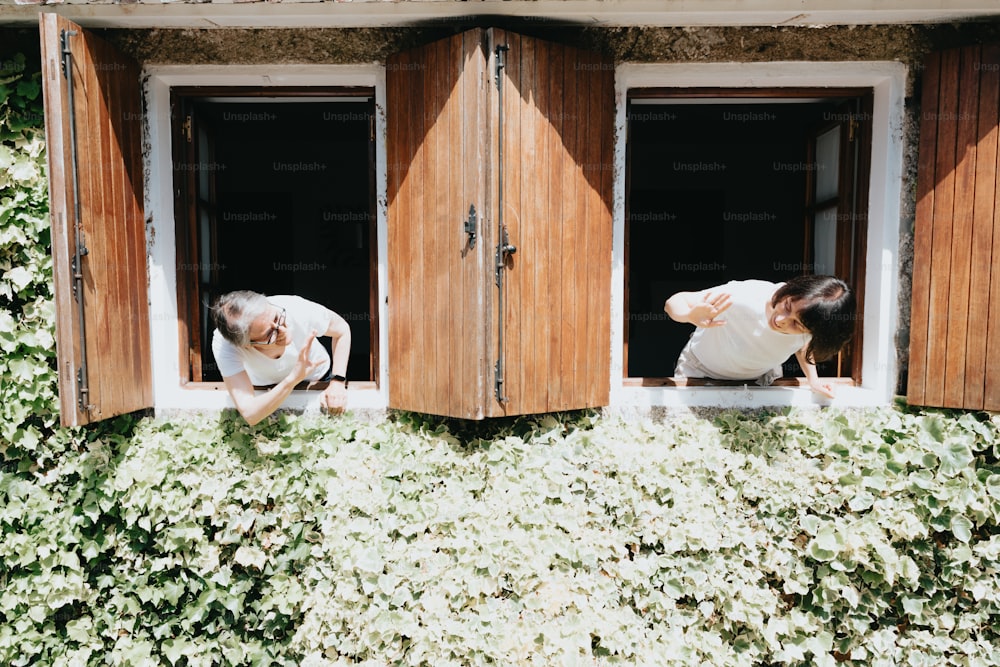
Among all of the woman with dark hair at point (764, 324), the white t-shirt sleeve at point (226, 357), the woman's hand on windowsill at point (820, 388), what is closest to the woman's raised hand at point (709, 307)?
the woman with dark hair at point (764, 324)

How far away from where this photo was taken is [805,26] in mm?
3342

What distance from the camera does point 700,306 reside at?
305 centimetres

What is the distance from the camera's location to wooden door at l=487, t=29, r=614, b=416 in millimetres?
3078

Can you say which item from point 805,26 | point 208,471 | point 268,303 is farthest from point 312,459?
point 805,26

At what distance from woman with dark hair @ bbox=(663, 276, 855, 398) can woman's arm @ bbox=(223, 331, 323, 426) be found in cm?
208

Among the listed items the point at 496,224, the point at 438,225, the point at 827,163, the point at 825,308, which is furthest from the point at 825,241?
the point at 438,225

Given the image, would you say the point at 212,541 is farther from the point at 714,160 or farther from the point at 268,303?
the point at 714,160

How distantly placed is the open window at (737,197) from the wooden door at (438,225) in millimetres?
1100

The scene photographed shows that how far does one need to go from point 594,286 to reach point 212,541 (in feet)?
8.97

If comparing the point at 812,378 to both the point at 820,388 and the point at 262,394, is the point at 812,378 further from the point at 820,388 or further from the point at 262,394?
the point at 262,394

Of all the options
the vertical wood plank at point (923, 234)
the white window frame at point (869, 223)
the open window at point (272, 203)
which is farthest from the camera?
the open window at point (272, 203)

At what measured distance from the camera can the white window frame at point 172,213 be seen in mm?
3430

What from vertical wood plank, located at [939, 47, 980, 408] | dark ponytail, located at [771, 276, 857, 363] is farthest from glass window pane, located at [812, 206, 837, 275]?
dark ponytail, located at [771, 276, 857, 363]

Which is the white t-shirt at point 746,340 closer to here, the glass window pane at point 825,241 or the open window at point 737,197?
the open window at point 737,197
